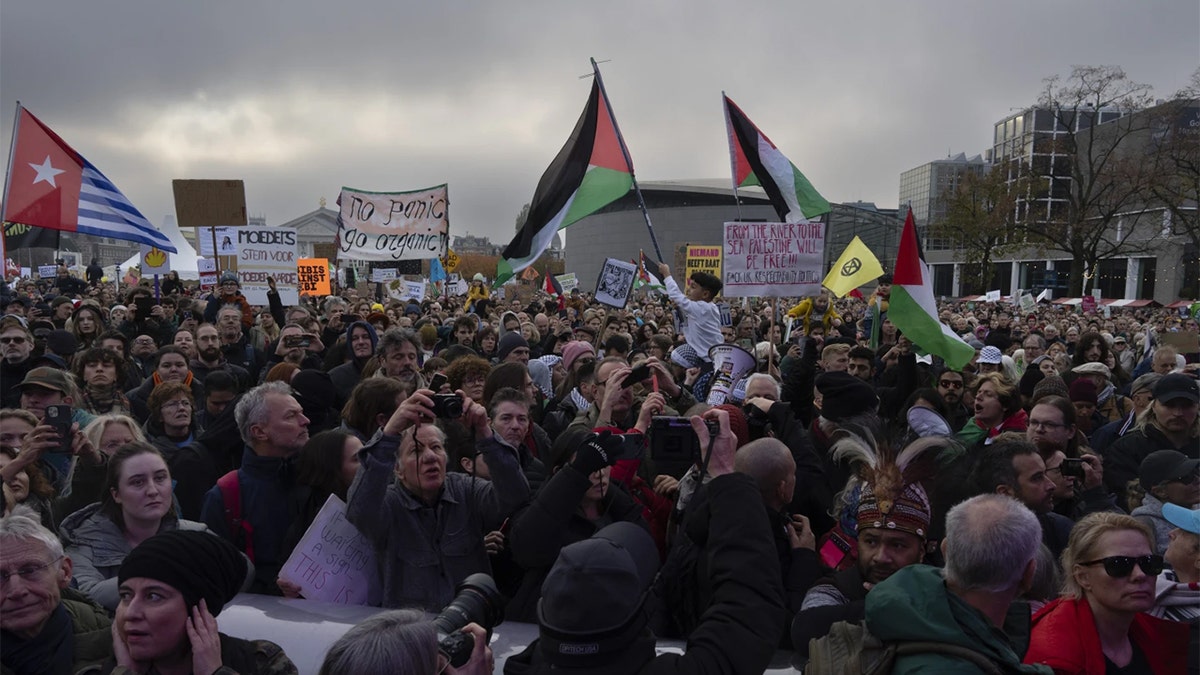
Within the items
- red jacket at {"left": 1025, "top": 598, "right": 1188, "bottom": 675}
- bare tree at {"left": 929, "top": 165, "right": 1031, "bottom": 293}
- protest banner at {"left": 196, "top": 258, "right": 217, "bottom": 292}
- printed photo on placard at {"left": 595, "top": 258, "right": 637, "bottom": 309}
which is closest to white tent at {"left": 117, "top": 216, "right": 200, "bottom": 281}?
protest banner at {"left": 196, "top": 258, "right": 217, "bottom": 292}

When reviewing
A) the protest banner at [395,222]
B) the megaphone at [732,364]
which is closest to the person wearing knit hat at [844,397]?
the megaphone at [732,364]

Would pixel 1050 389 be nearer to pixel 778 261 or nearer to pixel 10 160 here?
pixel 778 261

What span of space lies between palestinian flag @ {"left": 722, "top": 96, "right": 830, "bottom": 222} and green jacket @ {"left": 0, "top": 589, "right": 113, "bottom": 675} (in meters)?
6.74

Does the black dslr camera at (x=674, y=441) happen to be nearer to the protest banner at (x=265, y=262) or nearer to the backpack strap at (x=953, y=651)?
the backpack strap at (x=953, y=651)

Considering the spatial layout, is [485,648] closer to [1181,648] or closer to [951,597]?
[951,597]

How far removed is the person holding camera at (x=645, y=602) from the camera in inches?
69.8

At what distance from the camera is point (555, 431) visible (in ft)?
19.1

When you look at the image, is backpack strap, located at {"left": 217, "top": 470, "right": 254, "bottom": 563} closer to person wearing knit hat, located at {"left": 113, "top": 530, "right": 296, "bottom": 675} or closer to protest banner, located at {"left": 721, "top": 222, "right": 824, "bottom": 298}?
person wearing knit hat, located at {"left": 113, "top": 530, "right": 296, "bottom": 675}

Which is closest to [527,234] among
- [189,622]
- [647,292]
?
[189,622]

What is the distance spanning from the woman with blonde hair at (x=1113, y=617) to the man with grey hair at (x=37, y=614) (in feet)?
9.28

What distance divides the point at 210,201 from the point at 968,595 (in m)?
10.3

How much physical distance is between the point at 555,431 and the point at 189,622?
12.4 ft

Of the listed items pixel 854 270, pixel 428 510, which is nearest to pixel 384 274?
pixel 854 270

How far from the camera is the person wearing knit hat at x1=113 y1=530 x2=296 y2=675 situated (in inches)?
82.9
